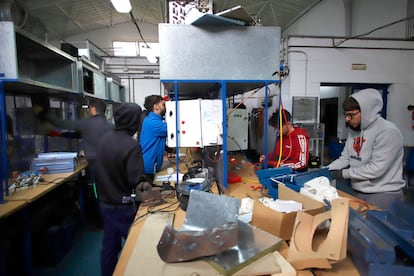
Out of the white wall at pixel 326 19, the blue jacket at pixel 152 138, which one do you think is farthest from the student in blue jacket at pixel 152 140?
the white wall at pixel 326 19

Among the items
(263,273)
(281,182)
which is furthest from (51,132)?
(263,273)

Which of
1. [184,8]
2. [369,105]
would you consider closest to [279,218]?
[369,105]

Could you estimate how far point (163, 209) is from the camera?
153 cm

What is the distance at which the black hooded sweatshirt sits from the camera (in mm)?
1608

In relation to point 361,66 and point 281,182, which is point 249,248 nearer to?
point 281,182

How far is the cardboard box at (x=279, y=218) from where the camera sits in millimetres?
1092

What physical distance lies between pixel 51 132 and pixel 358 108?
3467mm

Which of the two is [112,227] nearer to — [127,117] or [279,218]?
[127,117]

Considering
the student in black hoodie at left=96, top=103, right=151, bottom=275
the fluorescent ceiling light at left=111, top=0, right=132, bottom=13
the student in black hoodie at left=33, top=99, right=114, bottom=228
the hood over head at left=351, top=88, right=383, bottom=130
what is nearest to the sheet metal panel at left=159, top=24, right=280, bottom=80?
the student in black hoodie at left=96, top=103, right=151, bottom=275

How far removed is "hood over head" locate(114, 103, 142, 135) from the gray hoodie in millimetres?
1631

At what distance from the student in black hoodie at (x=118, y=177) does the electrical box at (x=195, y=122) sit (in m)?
0.28

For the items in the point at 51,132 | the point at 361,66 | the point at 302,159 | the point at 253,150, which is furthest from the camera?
the point at 253,150

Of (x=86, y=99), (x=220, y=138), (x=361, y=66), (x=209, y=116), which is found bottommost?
(x=220, y=138)

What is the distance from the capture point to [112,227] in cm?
172
